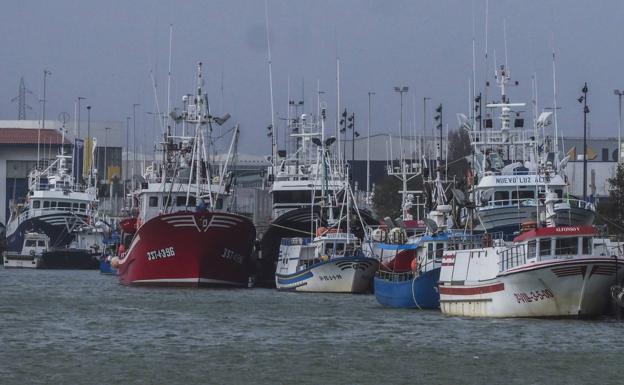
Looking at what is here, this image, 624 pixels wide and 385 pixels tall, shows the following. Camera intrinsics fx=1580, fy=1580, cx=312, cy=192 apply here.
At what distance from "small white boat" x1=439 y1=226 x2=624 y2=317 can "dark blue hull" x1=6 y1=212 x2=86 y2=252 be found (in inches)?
3336

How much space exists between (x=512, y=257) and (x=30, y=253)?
289 feet

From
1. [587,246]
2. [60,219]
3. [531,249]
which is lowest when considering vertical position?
[531,249]

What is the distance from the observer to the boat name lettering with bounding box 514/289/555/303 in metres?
49.8

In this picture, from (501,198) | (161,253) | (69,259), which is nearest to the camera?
(501,198)

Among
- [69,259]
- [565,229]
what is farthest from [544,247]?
[69,259]

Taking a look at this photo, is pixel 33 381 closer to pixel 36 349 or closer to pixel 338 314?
pixel 36 349

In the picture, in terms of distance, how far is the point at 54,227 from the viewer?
134 m

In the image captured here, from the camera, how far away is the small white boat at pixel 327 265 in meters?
72.2

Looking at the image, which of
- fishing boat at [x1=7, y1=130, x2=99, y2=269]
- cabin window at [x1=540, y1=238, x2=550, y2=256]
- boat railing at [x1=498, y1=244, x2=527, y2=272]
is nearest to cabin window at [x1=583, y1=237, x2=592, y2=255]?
cabin window at [x1=540, y1=238, x2=550, y2=256]

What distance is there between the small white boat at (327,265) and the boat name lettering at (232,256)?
2264mm

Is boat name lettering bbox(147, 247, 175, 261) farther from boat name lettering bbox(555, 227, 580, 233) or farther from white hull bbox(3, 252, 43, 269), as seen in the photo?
white hull bbox(3, 252, 43, 269)

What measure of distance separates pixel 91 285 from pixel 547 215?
41208mm

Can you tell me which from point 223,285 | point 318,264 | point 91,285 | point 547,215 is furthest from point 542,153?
point 91,285

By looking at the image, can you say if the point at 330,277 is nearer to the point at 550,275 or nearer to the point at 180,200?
the point at 180,200
